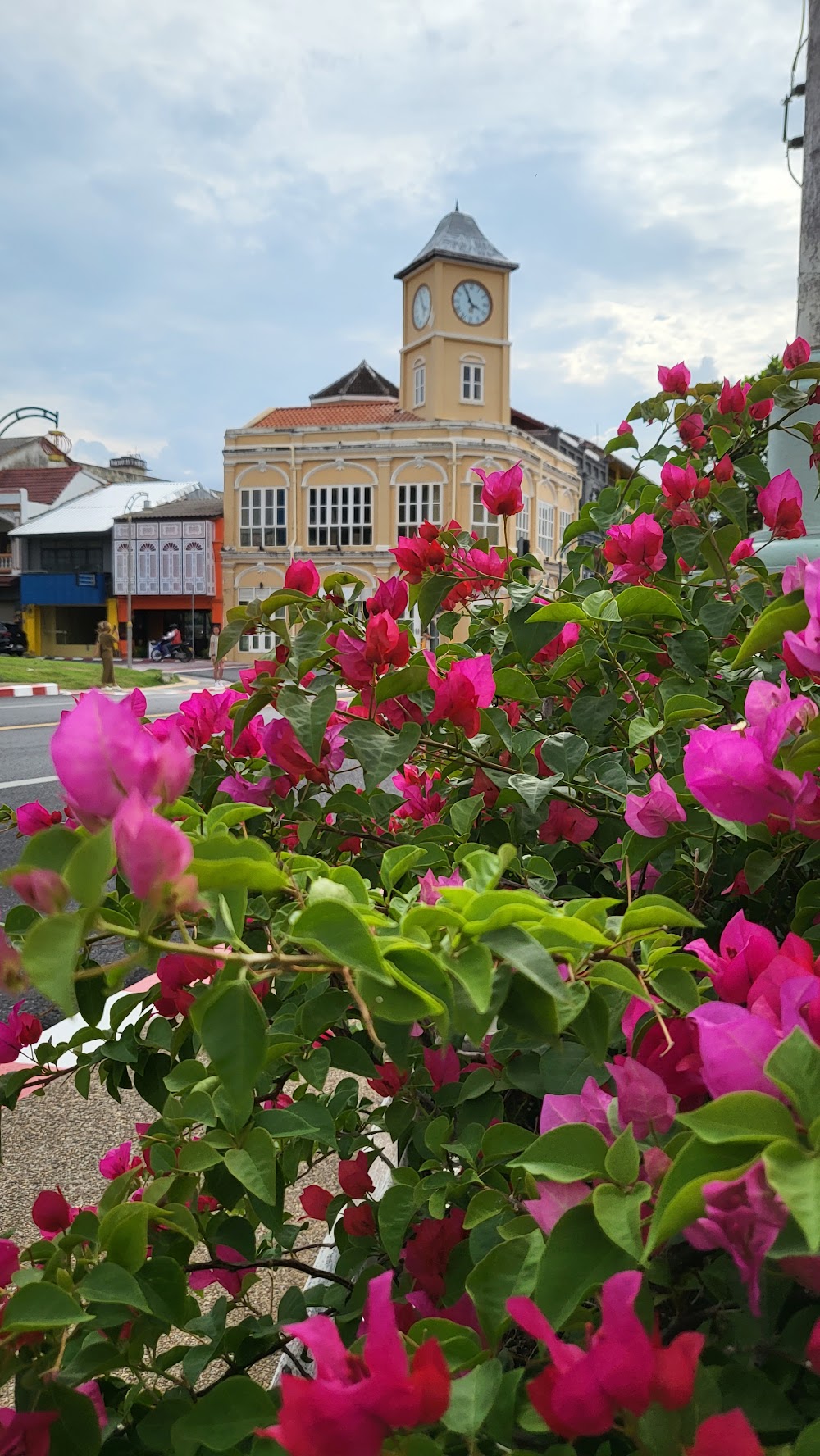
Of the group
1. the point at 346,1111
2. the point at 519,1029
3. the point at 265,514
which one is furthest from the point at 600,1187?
the point at 265,514

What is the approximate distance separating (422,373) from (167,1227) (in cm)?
3010

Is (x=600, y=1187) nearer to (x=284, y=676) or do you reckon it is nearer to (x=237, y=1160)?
(x=237, y=1160)

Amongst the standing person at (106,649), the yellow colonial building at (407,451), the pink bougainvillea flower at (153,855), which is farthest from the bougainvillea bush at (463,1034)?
the yellow colonial building at (407,451)

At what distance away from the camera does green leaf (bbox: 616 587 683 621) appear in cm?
82

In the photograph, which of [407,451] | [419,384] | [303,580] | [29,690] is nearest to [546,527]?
[419,384]

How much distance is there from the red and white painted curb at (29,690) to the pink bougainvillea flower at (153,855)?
13839 millimetres

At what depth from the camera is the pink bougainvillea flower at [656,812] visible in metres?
0.67

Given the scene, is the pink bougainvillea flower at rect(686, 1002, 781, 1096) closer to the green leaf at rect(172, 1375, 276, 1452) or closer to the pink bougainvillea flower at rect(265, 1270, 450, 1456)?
the pink bougainvillea flower at rect(265, 1270, 450, 1456)

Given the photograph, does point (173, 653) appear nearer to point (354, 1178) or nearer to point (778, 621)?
point (354, 1178)

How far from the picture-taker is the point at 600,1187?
385mm

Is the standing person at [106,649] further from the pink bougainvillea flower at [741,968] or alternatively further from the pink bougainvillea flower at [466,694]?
the pink bougainvillea flower at [741,968]

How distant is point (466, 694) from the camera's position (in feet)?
2.74

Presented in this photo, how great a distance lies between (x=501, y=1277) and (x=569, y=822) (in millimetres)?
575

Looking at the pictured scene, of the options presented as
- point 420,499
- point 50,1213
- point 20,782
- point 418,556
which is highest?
point 420,499
